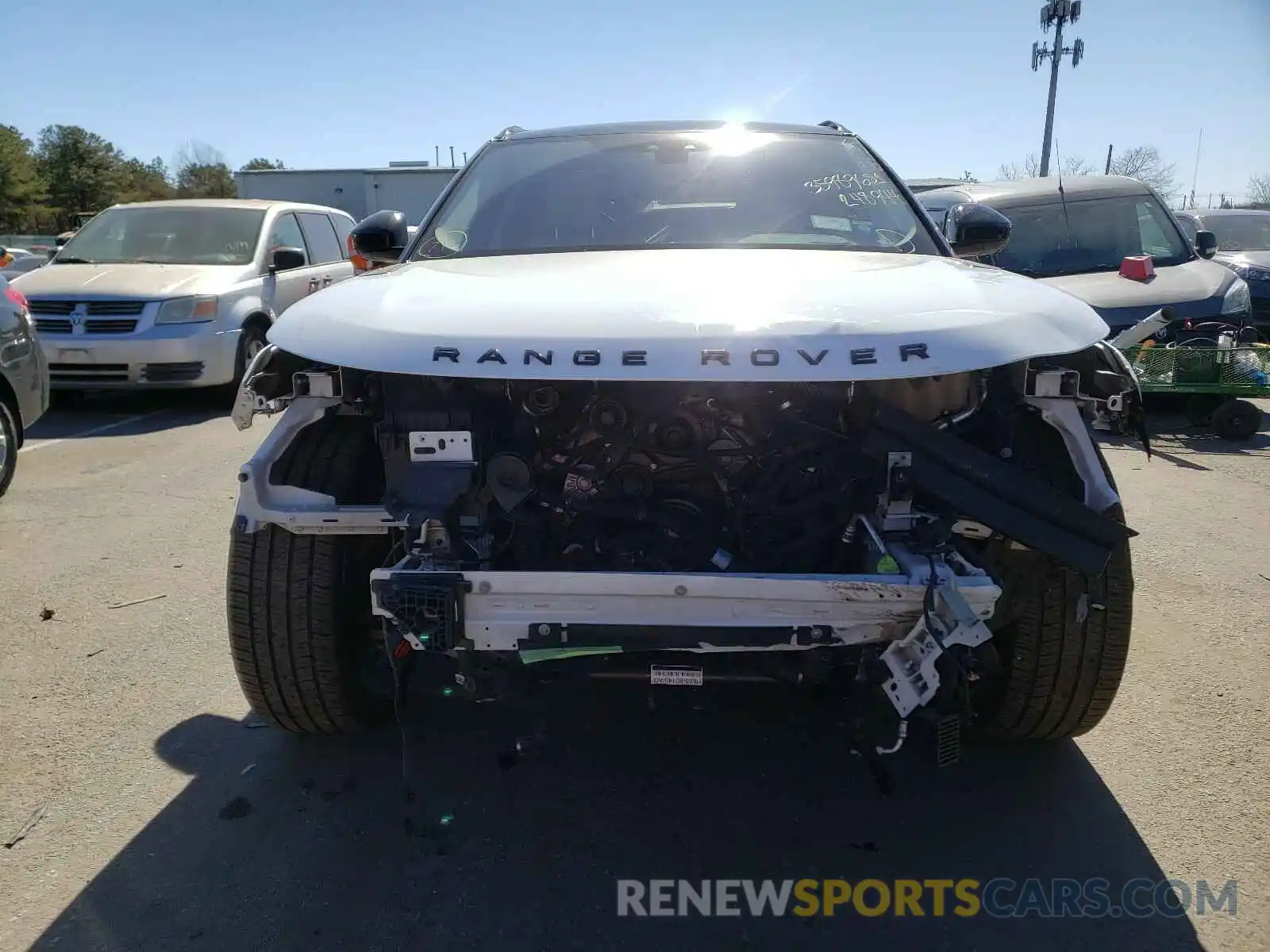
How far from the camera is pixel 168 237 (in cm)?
914

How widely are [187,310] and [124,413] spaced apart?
1.26 m

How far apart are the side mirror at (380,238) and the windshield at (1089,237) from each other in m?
6.71

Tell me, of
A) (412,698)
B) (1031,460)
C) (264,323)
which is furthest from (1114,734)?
(264,323)

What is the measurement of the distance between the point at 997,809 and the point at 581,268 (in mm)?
2000

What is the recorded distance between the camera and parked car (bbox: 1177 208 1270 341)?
11.0 metres

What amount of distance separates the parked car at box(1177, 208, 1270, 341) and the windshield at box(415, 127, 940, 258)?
9.76 m

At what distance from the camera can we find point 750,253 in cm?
297

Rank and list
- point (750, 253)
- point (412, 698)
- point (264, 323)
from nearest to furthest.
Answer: point (412, 698) < point (750, 253) < point (264, 323)

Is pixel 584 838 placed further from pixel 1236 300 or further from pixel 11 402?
pixel 1236 300

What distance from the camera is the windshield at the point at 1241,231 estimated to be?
42.5 feet

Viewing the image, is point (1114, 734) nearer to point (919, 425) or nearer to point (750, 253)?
point (919, 425)

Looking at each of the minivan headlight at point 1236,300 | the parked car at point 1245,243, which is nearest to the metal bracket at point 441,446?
the minivan headlight at point 1236,300

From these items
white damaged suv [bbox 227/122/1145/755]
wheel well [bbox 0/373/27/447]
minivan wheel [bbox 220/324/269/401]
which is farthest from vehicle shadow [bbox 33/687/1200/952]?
minivan wheel [bbox 220/324/269/401]

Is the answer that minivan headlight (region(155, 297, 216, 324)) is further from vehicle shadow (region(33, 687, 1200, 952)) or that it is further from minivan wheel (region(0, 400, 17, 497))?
vehicle shadow (region(33, 687, 1200, 952))
